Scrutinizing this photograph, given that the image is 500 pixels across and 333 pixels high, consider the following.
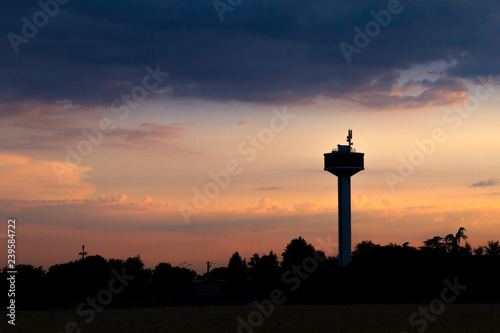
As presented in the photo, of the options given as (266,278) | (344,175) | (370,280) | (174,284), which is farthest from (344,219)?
(174,284)

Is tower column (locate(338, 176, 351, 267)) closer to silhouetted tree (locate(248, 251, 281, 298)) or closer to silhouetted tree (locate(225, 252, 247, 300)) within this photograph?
silhouetted tree (locate(248, 251, 281, 298))

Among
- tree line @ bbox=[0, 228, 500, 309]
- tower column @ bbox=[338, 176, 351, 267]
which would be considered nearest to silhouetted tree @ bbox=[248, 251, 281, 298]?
tree line @ bbox=[0, 228, 500, 309]

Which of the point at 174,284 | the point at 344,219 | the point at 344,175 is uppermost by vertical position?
the point at 344,175

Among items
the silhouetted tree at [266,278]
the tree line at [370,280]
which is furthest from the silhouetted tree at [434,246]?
the silhouetted tree at [266,278]

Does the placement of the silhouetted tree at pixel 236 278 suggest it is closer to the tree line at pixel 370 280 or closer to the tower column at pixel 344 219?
the tree line at pixel 370 280

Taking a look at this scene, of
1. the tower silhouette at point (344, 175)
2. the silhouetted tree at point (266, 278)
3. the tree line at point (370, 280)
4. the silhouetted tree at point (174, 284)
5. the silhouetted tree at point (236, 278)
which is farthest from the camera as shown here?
the silhouetted tree at point (174, 284)

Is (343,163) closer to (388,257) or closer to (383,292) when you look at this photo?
(388,257)

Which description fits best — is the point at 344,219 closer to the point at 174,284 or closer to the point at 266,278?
the point at 266,278

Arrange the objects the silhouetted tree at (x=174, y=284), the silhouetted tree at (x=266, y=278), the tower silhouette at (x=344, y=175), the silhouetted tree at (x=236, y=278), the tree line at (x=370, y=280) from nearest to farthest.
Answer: the tree line at (x=370, y=280)
the silhouetted tree at (x=266, y=278)
the tower silhouette at (x=344, y=175)
the silhouetted tree at (x=236, y=278)
the silhouetted tree at (x=174, y=284)

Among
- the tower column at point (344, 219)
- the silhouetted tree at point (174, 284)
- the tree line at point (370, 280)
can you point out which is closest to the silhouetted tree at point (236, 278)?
the tree line at point (370, 280)

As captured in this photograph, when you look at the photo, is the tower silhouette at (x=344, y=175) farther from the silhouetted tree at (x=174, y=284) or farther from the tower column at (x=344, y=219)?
the silhouetted tree at (x=174, y=284)

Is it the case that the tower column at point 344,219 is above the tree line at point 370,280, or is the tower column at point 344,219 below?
above

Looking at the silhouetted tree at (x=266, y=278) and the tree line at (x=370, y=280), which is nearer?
the tree line at (x=370, y=280)

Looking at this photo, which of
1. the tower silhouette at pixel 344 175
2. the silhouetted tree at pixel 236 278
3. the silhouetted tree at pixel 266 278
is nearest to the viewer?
the silhouetted tree at pixel 266 278
